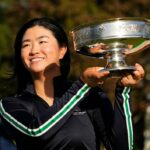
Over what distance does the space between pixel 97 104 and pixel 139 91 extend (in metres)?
7.56

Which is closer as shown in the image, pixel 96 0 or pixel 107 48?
pixel 107 48

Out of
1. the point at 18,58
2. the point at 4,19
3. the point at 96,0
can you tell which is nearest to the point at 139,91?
the point at 96,0

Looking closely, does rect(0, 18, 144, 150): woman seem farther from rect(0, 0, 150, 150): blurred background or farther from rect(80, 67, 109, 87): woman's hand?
rect(0, 0, 150, 150): blurred background

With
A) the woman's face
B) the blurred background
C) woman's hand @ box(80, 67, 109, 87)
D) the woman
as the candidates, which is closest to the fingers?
the woman

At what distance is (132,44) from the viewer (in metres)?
2.62

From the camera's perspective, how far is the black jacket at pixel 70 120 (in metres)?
2.53

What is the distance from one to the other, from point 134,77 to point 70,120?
38 centimetres

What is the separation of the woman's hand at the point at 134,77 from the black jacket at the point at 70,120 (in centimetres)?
9

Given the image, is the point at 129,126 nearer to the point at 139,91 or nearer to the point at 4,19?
the point at 139,91

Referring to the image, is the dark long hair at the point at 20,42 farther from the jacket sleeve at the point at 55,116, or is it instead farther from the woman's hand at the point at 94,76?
the woman's hand at the point at 94,76

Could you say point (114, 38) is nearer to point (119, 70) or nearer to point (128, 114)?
point (119, 70)

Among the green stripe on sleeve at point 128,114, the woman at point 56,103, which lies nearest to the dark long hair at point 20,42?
the woman at point 56,103

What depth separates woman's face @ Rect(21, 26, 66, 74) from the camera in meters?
2.73

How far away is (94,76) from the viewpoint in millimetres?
2414
